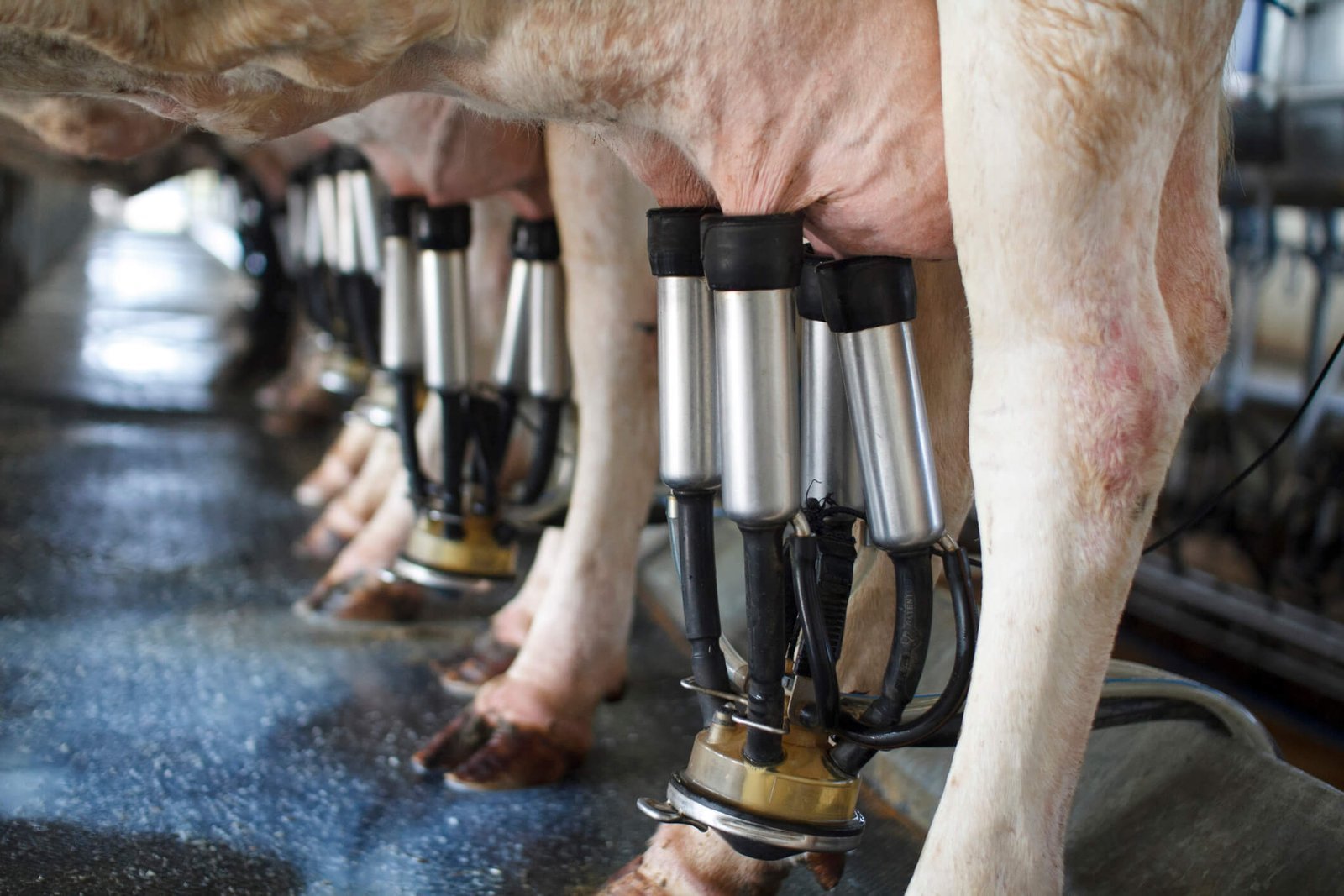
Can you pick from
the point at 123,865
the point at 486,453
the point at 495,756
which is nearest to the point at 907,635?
the point at 495,756

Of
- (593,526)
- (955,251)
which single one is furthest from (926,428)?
(593,526)

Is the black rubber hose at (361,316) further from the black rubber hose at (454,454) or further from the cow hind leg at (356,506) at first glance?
the black rubber hose at (454,454)

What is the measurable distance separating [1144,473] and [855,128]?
302 mm

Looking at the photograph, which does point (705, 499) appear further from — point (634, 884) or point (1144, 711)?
point (1144, 711)

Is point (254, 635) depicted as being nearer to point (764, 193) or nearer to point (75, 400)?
point (764, 193)

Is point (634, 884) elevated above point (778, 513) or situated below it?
below

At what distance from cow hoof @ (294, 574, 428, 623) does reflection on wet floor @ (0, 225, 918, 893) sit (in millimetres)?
40

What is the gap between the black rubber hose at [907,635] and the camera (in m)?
0.93

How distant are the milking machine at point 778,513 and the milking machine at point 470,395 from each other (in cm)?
68

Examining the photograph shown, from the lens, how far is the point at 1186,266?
3.02 ft

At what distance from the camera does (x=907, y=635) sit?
36.6 inches

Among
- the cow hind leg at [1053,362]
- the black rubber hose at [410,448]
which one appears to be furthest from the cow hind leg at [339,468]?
the cow hind leg at [1053,362]

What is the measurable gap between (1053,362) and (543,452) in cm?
90

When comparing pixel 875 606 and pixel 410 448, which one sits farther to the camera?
pixel 410 448
